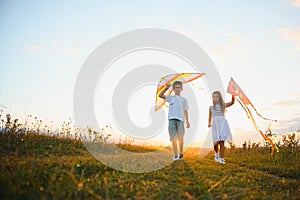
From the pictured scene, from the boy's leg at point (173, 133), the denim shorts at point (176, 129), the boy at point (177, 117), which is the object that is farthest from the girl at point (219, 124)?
the boy's leg at point (173, 133)

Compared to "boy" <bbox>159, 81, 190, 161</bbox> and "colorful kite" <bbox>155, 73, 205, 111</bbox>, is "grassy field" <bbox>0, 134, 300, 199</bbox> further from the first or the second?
"colorful kite" <bbox>155, 73, 205, 111</bbox>

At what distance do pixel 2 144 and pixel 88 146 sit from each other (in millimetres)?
3348

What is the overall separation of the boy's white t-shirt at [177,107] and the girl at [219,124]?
1.26 meters

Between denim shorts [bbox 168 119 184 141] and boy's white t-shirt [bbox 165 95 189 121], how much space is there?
14cm

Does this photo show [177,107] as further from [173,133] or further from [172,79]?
[172,79]

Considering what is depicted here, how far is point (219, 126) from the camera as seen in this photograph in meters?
8.88

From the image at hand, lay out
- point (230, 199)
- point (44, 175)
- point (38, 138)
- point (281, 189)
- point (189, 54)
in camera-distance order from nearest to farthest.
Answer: point (230, 199) < point (44, 175) < point (281, 189) < point (38, 138) < point (189, 54)

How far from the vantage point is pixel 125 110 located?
13023 mm

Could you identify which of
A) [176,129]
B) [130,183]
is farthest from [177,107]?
[130,183]

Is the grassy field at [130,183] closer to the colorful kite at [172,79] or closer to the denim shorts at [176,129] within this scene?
the denim shorts at [176,129]

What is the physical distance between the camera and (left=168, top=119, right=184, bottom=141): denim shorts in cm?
816

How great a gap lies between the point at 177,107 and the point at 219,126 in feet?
5.44

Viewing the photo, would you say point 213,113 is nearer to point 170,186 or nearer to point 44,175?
point 170,186

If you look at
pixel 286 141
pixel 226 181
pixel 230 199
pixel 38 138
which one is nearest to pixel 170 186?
pixel 230 199
